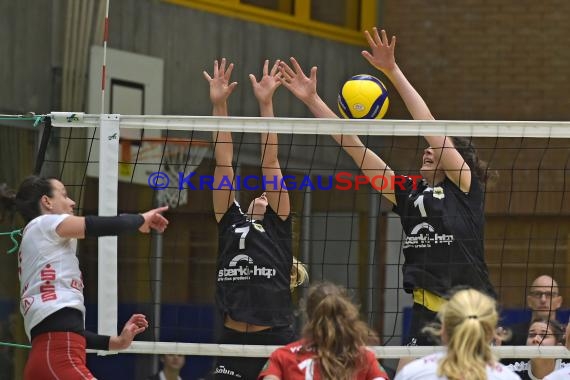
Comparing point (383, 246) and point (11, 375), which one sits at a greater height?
point (383, 246)

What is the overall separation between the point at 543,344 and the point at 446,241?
1.20 m

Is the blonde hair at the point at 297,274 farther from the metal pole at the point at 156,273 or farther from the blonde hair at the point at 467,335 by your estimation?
the metal pole at the point at 156,273

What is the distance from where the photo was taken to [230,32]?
44.5 ft

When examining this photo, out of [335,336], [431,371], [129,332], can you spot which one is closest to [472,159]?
[129,332]

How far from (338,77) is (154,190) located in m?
2.89

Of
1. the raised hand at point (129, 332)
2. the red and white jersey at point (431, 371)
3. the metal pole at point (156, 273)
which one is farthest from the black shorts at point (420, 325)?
the metal pole at point (156, 273)

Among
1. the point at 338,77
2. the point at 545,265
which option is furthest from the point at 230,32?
the point at 545,265

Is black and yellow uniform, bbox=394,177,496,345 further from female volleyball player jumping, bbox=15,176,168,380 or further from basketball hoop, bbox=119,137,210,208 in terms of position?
basketball hoop, bbox=119,137,210,208

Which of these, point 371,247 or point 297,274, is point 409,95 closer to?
point 297,274

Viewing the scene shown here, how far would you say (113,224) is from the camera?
5.96 meters

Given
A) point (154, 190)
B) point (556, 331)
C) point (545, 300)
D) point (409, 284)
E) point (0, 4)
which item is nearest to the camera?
point (409, 284)

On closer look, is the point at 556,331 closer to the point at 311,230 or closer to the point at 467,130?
the point at 467,130

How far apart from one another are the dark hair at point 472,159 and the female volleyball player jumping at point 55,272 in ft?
6.81

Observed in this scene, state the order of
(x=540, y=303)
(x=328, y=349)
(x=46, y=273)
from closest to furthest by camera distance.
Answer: (x=328, y=349), (x=46, y=273), (x=540, y=303)
